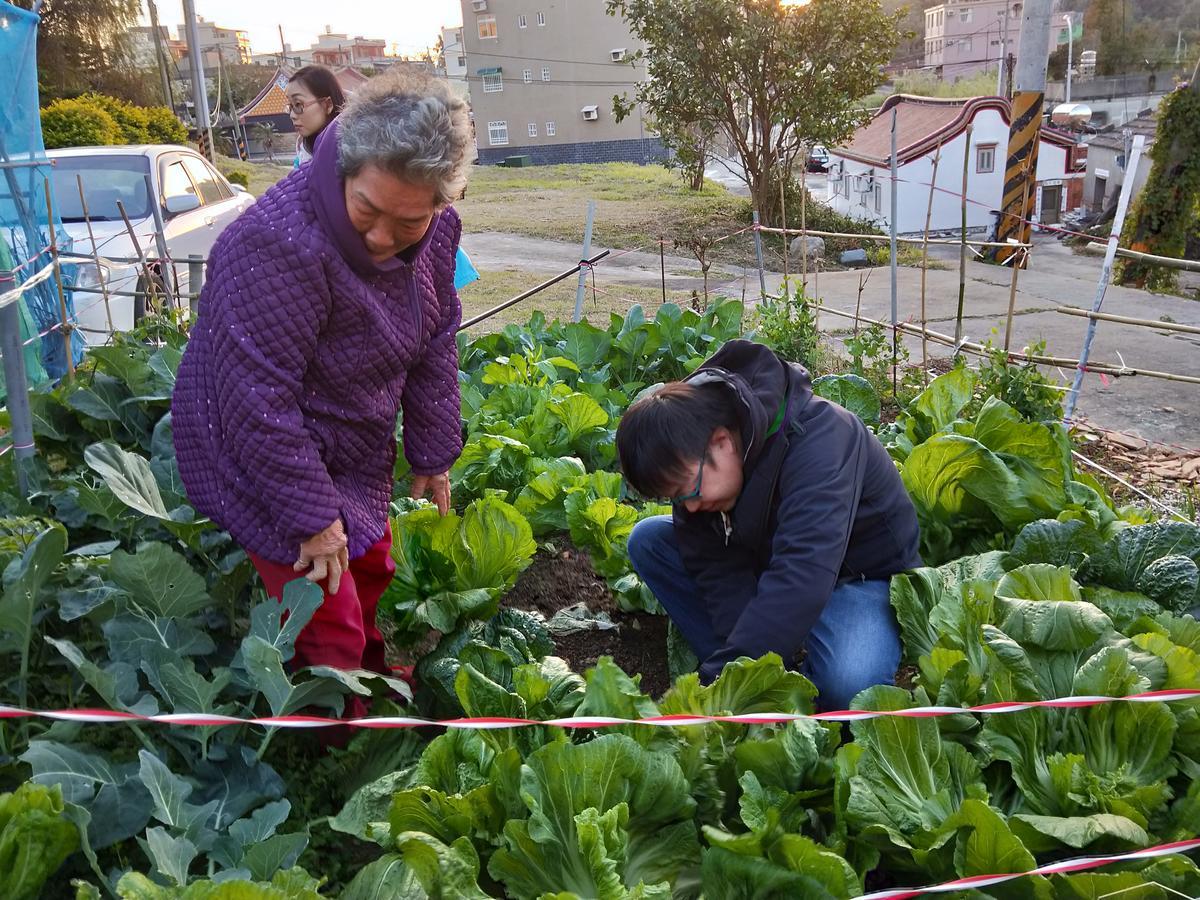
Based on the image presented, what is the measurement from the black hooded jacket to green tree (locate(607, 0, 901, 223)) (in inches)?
453

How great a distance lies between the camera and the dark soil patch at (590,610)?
301 centimetres

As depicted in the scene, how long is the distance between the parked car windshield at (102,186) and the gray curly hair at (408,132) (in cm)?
612

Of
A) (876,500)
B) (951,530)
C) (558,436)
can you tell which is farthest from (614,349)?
(876,500)

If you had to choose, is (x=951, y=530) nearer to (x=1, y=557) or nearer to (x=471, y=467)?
(x=471, y=467)

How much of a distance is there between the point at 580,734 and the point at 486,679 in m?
0.23

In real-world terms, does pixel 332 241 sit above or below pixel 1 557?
above

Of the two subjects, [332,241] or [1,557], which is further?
[1,557]

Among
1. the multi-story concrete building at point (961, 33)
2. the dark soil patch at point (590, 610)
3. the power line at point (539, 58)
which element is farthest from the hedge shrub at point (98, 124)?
the multi-story concrete building at point (961, 33)

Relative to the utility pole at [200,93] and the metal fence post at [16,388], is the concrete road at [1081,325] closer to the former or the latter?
the metal fence post at [16,388]

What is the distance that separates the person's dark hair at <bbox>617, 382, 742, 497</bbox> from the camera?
222cm

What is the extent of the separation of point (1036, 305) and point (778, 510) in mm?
8235

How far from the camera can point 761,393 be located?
230 centimetres

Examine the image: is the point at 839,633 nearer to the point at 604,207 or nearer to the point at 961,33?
the point at 604,207

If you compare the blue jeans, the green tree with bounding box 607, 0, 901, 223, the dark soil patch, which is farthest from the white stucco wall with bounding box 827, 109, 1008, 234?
the blue jeans
